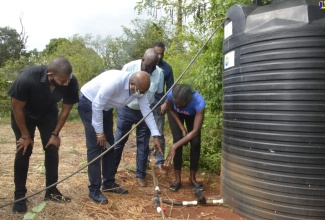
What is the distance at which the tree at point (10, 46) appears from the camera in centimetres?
3078

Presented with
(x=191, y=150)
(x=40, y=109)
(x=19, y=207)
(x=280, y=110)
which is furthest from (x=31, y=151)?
(x=280, y=110)

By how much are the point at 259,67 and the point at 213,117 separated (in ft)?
8.47

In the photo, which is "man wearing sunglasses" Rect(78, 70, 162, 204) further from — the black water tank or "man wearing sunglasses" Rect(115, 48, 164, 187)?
the black water tank

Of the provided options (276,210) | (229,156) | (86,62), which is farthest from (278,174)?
(86,62)

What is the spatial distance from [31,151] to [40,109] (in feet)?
1.43

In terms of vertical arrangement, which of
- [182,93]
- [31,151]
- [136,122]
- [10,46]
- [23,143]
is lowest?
[31,151]

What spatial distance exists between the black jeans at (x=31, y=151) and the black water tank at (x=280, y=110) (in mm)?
1884

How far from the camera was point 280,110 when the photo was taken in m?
2.83

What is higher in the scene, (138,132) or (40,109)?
(40,109)

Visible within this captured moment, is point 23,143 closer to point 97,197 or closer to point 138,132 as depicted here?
point 97,197

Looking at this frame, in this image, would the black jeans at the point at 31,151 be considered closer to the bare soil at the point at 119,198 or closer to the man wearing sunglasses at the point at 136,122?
the bare soil at the point at 119,198

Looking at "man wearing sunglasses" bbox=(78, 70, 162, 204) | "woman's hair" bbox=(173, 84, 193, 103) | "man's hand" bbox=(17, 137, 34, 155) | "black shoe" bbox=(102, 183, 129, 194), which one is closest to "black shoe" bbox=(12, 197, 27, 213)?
"man's hand" bbox=(17, 137, 34, 155)

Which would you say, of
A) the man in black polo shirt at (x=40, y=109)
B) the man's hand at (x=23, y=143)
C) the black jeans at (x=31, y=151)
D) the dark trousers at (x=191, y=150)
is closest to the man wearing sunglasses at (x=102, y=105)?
the man in black polo shirt at (x=40, y=109)

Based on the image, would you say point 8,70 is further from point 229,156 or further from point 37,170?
point 229,156
